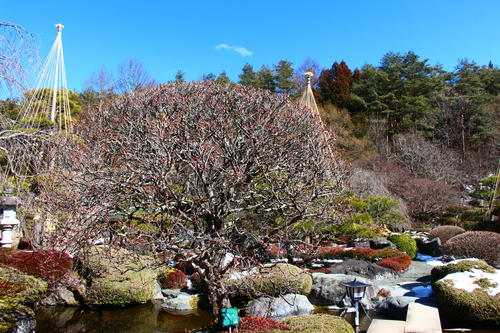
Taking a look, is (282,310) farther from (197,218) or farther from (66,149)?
(66,149)

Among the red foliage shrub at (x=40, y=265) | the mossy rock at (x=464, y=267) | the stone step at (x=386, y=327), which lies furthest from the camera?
the red foliage shrub at (x=40, y=265)

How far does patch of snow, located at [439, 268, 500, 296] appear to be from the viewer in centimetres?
835

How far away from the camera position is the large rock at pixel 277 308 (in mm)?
8809

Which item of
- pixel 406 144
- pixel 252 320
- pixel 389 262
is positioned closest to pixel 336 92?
pixel 406 144

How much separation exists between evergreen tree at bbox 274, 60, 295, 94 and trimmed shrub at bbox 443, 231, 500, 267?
22.7m

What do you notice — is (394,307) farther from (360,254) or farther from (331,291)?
(360,254)

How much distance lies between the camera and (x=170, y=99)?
41.2 ft

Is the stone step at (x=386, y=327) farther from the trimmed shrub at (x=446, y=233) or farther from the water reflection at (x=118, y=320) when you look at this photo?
the trimmed shrub at (x=446, y=233)

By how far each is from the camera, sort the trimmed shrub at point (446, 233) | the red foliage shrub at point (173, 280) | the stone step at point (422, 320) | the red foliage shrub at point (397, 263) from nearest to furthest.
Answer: the stone step at point (422, 320) < the red foliage shrub at point (173, 280) < the red foliage shrub at point (397, 263) < the trimmed shrub at point (446, 233)

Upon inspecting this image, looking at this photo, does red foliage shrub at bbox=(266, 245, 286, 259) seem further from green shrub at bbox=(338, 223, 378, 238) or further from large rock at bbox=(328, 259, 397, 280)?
green shrub at bbox=(338, 223, 378, 238)

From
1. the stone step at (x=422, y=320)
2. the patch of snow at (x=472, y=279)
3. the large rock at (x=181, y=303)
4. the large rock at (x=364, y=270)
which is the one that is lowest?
the large rock at (x=181, y=303)

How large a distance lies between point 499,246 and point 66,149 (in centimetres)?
1345

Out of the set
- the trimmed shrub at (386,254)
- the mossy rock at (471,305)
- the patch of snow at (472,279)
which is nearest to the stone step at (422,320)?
the mossy rock at (471,305)

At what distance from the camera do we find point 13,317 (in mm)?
6133
